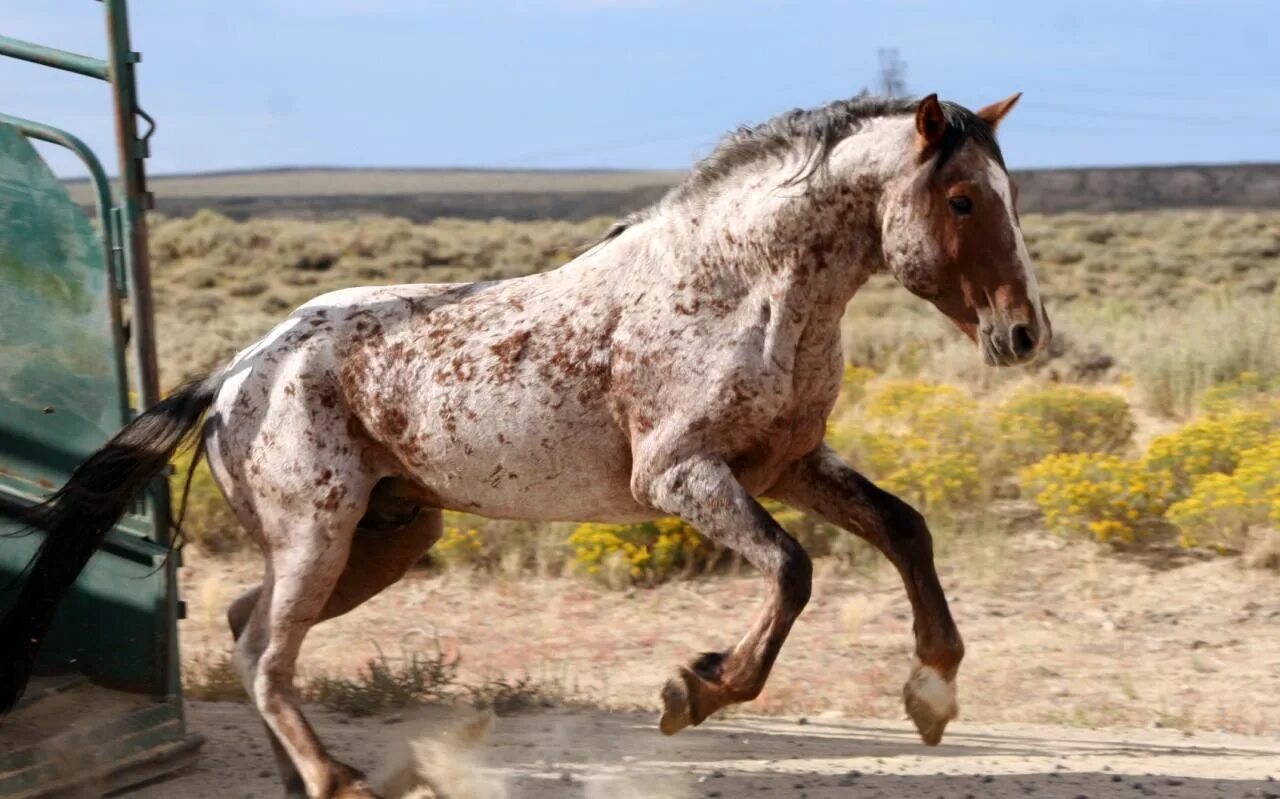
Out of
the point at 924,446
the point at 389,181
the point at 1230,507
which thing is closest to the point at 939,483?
the point at 924,446

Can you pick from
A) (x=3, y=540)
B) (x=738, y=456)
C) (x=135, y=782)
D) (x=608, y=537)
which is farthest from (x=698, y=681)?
(x=608, y=537)

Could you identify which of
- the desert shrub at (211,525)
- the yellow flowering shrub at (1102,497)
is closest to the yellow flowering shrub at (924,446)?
the yellow flowering shrub at (1102,497)

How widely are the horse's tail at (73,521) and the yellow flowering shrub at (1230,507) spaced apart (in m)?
6.22

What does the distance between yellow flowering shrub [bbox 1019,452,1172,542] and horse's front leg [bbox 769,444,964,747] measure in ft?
16.2

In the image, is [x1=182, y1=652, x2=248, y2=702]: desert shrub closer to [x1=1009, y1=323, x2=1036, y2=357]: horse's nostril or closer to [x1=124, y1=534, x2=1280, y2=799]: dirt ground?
[x1=124, y1=534, x2=1280, y2=799]: dirt ground

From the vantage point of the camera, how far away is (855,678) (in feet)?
25.4

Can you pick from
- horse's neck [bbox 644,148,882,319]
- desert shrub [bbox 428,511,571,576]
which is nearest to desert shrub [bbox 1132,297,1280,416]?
desert shrub [bbox 428,511,571,576]

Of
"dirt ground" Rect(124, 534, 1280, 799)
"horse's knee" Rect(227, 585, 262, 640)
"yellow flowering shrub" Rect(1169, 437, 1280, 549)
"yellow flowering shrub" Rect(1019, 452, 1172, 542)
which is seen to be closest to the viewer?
"dirt ground" Rect(124, 534, 1280, 799)

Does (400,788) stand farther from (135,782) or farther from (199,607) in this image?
(199,607)

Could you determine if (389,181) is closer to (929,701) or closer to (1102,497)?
(1102,497)

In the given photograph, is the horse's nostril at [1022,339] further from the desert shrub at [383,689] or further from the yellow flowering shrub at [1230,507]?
the yellow flowering shrub at [1230,507]

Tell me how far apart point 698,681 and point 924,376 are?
38.4 ft

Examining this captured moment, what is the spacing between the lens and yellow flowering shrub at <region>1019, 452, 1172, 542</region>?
31.8ft

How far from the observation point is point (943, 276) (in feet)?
14.6
